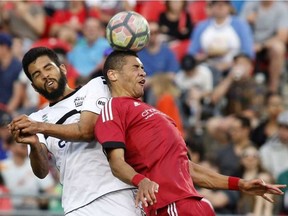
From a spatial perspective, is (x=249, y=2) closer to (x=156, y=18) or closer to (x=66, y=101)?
(x=156, y=18)

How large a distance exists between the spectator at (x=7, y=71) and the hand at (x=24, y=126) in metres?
7.69

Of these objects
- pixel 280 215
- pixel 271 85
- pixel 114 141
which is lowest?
pixel 280 215

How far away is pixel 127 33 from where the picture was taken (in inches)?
313

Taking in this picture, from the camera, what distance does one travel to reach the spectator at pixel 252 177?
12383mm

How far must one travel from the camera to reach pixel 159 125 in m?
7.70

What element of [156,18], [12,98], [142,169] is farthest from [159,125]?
[156,18]

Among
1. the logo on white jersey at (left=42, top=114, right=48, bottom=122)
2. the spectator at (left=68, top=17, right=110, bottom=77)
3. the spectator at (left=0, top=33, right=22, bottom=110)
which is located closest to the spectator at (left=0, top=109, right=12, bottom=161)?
the spectator at (left=0, top=33, right=22, bottom=110)

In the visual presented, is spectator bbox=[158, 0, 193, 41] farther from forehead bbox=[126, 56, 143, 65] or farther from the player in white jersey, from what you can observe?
forehead bbox=[126, 56, 143, 65]

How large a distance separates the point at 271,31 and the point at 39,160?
8728mm

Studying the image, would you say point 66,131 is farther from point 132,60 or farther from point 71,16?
point 71,16

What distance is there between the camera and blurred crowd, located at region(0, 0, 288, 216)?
1298 cm

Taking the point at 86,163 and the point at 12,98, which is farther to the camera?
the point at 12,98

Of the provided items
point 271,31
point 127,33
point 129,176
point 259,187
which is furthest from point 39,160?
point 271,31

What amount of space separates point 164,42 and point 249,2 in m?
→ 1.72
